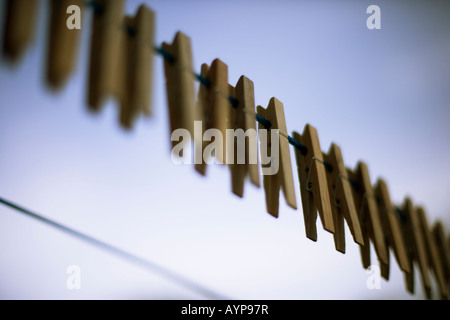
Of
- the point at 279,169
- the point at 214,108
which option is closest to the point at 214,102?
the point at 214,108

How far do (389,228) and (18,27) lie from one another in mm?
1515

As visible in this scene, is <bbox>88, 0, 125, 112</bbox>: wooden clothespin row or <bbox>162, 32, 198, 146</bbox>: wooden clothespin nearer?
<bbox>88, 0, 125, 112</bbox>: wooden clothespin row

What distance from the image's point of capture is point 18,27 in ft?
2.05

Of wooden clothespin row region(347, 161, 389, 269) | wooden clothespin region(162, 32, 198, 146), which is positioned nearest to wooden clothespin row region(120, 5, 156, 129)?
wooden clothespin region(162, 32, 198, 146)

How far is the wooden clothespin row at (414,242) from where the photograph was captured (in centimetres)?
176

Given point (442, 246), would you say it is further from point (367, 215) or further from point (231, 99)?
point (231, 99)

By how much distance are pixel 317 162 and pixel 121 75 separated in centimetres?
75

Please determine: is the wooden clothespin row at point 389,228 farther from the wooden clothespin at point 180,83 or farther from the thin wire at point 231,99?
the wooden clothespin at point 180,83

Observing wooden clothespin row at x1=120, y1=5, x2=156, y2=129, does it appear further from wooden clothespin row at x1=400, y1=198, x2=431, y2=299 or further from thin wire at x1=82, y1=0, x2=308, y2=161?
wooden clothespin row at x1=400, y1=198, x2=431, y2=299

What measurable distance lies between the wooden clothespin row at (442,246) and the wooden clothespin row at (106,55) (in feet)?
6.49

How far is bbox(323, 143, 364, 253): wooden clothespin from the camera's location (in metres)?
1.25

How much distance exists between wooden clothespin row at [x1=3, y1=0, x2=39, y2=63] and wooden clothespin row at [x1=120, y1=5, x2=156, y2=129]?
0.19 m
